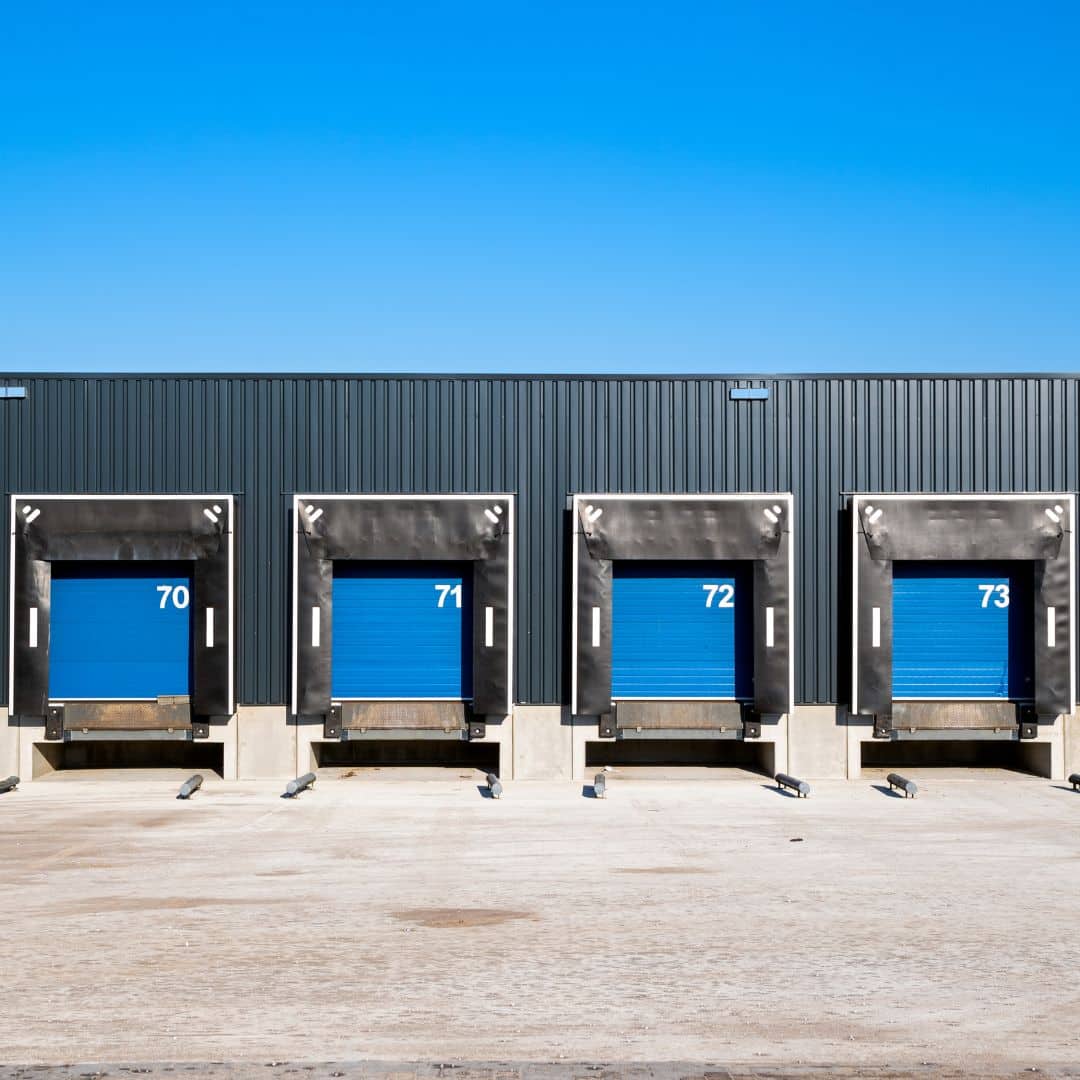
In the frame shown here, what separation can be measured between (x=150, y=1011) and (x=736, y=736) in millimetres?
16195

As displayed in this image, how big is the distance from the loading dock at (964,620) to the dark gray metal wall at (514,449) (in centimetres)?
62

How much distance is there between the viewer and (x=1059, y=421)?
2514 cm

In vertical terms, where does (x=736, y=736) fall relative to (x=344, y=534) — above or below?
below

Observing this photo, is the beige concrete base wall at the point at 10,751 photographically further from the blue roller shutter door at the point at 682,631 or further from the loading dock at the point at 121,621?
the blue roller shutter door at the point at 682,631

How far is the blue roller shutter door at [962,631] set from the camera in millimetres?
24516

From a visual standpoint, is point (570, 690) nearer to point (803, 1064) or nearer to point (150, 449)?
point (150, 449)

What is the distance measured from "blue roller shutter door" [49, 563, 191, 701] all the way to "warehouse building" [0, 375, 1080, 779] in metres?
0.05

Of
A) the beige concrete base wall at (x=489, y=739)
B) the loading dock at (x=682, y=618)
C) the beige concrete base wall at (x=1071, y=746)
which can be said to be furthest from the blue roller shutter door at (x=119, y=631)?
the beige concrete base wall at (x=1071, y=746)

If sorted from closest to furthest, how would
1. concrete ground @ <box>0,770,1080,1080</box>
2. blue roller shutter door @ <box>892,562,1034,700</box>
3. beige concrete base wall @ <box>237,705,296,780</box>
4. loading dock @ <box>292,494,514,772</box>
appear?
1. concrete ground @ <box>0,770,1080,1080</box>
2. loading dock @ <box>292,494,514,772</box>
3. beige concrete base wall @ <box>237,705,296,780</box>
4. blue roller shutter door @ <box>892,562,1034,700</box>

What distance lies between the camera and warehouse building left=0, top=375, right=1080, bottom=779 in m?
24.1

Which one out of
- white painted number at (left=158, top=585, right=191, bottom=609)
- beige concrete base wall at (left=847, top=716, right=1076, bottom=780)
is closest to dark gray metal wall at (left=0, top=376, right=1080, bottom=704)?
beige concrete base wall at (left=847, top=716, right=1076, bottom=780)

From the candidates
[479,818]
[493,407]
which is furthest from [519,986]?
[493,407]

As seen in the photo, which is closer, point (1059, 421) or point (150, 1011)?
point (150, 1011)

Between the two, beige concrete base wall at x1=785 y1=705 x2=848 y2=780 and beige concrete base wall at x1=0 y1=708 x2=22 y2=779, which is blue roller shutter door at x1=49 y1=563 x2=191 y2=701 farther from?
beige concrete base wall at x1=785 y1=705 x2=848 y2=780
